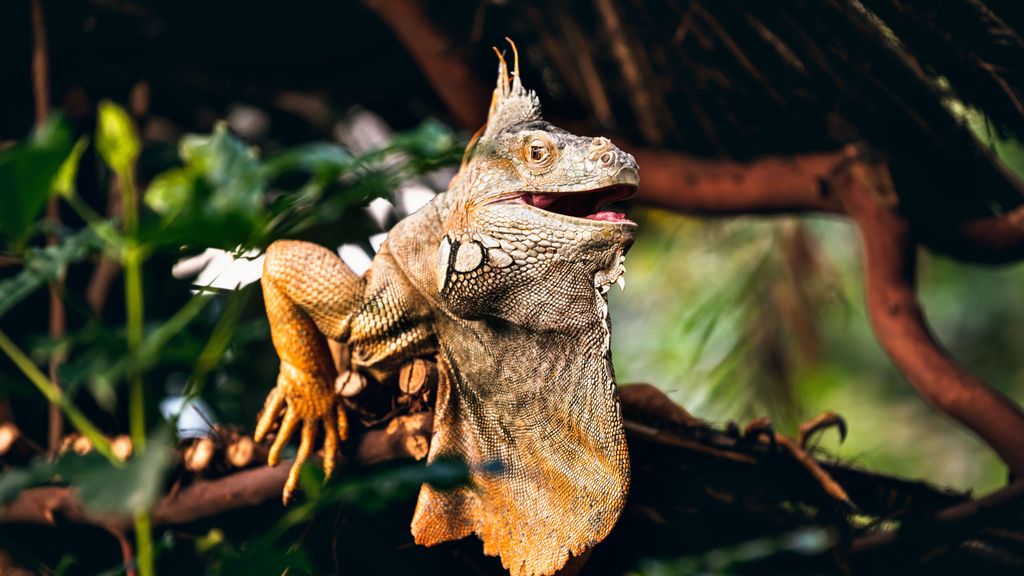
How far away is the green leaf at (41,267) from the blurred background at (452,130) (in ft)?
0.14

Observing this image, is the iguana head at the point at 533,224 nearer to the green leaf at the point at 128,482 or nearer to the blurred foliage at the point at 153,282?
the blurred foliage at the point at 153,282

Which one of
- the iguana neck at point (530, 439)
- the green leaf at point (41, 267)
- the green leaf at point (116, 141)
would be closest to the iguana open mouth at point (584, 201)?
the iguana neck at point (530, 439)

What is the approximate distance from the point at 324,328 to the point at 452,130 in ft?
7.73

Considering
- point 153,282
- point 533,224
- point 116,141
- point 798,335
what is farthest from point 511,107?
point 798,335

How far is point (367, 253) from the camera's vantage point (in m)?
3.47

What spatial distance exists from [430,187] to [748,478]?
2.09 metres

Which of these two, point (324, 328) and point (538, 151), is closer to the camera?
point (538, 151)

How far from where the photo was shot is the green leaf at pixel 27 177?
6.22ft

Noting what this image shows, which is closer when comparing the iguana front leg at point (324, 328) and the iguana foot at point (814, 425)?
the iguana front leg at point (324, 328)

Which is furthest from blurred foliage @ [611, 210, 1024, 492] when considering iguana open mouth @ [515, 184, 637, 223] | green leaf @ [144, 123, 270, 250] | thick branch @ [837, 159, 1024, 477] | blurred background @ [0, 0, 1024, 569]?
green leaf @ [144, 123, 270, 250]

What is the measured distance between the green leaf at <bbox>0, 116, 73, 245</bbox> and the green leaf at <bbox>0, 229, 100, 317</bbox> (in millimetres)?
241

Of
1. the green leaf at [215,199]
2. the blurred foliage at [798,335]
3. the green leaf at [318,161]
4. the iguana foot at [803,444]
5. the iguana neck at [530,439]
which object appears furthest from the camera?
the blurred foliage at [798,335]

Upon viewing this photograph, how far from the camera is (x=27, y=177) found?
192cm

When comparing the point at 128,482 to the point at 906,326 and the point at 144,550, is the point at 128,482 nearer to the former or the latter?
the point at 144,550
